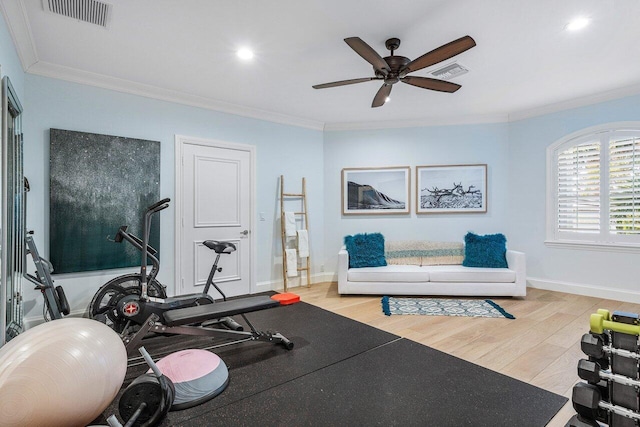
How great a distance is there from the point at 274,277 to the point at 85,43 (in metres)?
3.46

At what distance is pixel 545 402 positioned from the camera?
5.90 ft

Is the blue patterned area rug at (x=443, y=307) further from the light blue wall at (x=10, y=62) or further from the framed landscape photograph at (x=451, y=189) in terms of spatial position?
the light blue wall at (x=10, y=62)

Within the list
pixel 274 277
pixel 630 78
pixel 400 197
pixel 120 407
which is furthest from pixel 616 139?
pixel 120 407

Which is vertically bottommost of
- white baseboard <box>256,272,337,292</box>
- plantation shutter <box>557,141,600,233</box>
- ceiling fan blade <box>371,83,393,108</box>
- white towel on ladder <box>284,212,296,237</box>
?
Result: white baseboard <box>256,272,337,292</box>

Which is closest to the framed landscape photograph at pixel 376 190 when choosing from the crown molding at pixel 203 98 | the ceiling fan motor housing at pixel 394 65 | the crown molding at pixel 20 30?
the crown molding at pixel 203 98

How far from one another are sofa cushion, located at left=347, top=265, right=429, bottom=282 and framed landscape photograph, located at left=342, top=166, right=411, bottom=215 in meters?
1.14

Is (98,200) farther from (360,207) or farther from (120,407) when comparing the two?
(360,207)

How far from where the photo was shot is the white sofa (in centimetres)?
414

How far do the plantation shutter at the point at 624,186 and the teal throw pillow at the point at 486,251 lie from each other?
1.30m

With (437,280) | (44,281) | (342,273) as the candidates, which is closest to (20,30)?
(44,281)

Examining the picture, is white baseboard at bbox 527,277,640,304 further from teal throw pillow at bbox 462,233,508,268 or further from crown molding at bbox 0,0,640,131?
crown molding at bbox 0,0,640,131

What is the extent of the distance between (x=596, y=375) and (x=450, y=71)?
291 centimetres

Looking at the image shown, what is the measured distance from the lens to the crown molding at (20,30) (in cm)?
223

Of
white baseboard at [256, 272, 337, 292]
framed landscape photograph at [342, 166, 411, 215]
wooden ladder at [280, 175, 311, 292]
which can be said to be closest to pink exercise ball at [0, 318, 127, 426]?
white baseboard at [256, 272, 337, 292]
